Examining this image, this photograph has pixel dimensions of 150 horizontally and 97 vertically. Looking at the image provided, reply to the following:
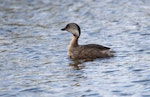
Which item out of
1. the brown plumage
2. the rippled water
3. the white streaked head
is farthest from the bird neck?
the rippled water

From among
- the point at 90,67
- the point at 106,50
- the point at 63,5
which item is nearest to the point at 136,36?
the point at 106,50

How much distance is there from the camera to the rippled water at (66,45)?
501 inches

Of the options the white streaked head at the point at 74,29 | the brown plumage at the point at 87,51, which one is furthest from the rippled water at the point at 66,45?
the white streaked head at the point at 74,29

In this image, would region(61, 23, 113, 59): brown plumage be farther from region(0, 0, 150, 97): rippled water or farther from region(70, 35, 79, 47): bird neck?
region(0, 0, 150, 97): rippled water

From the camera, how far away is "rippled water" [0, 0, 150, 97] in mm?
12734

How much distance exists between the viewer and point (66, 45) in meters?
17.2

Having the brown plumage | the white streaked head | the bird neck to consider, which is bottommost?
the brown plumage

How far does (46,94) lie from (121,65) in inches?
114

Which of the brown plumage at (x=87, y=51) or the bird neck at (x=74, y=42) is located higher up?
the bird neck at (x=74, y=42)

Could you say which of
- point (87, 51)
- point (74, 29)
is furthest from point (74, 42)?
point (87, 51)

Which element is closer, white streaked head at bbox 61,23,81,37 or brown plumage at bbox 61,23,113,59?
brown plumage at bbox 61,23,113,59

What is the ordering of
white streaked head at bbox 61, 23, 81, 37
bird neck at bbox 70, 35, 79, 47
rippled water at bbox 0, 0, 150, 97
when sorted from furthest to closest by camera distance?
white streaked head at bbox 61, 23, 81, 37 → bird neck at bbox 70, 35, 79, 47 → rippled water at bbox 0, 0, 150, 97

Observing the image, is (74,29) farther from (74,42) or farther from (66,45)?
(66,45)

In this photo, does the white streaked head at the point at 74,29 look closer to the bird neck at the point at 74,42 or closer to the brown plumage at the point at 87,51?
the bird neck at the point at 74,42
